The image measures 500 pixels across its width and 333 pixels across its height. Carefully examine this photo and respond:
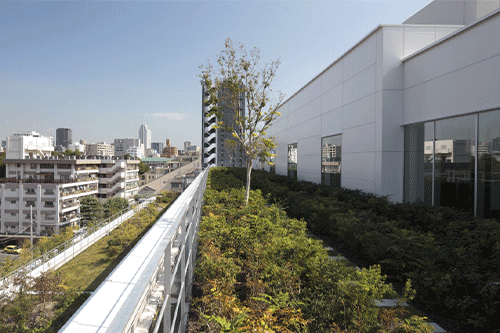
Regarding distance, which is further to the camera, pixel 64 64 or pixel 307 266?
pixel 64 64

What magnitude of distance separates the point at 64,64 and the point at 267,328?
14202 centimetres

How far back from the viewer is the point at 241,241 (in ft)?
12.2

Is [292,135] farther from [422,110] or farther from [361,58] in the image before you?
[422,110]

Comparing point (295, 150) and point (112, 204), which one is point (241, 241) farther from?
point (112, 204)

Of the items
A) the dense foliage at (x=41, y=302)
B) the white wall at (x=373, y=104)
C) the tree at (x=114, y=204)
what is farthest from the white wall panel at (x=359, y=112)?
the tree at (x=114, y=204)

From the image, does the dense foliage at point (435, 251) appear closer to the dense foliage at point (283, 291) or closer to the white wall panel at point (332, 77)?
the dense foliage at point (283, 291)

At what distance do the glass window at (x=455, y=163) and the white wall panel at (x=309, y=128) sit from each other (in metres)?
7.30

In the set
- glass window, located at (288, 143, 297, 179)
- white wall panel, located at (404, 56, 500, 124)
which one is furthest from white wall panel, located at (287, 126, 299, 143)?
white wall panel, located at (404, 56, 500, 124)

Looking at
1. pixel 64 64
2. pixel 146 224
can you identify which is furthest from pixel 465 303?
pixel 64 64

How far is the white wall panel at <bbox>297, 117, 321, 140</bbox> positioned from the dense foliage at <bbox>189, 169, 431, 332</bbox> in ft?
39.6

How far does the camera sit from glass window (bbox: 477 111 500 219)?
6.21 metres

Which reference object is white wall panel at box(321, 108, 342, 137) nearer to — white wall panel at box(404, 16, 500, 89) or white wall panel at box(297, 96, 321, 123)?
white wall panel at box(297, 96, 321, 123)

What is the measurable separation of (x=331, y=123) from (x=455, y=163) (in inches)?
254

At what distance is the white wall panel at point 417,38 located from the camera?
902 cm
